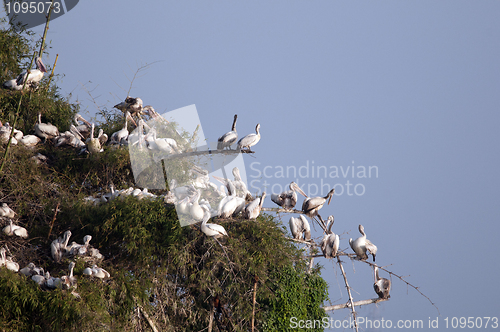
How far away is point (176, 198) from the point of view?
14.8 feet

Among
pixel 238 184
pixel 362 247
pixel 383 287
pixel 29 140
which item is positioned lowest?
pixel 383 287

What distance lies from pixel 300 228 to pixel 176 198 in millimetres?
1426

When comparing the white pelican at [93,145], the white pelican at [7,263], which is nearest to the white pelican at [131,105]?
the white pelican at [93,145]

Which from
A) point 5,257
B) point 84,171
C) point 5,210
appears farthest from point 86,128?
point 5,257

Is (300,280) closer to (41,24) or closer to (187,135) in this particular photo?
(187,135)

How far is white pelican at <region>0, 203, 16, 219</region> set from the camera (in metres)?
4.25

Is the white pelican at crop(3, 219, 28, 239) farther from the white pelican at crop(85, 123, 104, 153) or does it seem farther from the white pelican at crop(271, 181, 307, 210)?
the white pelican at crop(271, 181, 307, 210)

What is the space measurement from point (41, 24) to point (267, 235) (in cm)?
452

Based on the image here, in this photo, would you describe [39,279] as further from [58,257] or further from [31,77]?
[31,77]

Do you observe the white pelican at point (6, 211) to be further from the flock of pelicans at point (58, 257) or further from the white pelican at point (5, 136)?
the white pelican at point (5, 136)

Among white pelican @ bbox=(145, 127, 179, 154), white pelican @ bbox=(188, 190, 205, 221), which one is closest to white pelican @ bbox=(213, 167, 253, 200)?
white pelican @ bbox=(145, 127, 179, 154)

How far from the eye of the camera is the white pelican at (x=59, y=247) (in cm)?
397

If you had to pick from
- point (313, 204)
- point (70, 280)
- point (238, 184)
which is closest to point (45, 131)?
point (238, 184)

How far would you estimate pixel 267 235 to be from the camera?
443cm
